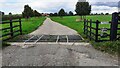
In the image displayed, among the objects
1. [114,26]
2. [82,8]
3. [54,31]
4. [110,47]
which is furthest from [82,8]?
[110,47]

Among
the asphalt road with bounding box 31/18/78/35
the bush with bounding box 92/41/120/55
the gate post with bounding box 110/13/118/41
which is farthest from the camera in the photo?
A: the asphalt road with bounding box 31/18/78/35

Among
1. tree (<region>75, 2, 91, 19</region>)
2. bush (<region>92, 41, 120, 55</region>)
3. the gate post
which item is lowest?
bush (<region>92, 41, 120, 55</region>)

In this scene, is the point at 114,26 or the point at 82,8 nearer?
the point at 114,26

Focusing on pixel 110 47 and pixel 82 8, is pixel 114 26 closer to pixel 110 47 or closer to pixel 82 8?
pixel 110 47

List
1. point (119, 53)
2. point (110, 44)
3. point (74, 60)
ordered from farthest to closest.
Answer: point (110, 44), point (119, 53), point (74, 60)

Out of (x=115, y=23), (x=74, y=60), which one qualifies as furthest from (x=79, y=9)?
(x=74, y=60)

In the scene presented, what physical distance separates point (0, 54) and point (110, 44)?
491 centimetres

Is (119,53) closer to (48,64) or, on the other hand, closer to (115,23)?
(115,23)

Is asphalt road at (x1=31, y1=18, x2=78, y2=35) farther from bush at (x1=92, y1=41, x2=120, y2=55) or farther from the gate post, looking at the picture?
bush at (x1=92, y1=41, x2=120, y2=55)

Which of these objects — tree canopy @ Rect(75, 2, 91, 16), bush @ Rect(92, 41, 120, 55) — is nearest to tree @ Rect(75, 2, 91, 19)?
tree canopy @ Rect(75, 2, 91, 16)

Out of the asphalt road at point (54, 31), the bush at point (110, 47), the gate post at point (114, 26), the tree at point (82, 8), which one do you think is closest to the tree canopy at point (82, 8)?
the tree at point (82, 8)

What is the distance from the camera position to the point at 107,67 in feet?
19.6

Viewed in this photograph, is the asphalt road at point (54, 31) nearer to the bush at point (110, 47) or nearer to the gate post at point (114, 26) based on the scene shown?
the gate post at point (114, 26)

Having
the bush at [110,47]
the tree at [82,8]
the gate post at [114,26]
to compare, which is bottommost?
the bush at [110,47]
